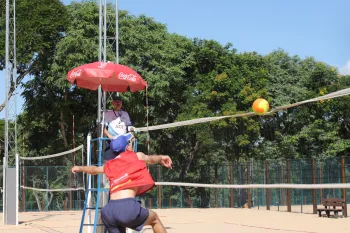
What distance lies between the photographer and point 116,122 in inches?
435

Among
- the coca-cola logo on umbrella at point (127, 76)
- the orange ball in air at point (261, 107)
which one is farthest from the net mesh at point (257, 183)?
the orange ball in air at point (261, 107)

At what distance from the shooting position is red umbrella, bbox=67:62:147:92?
11.4 meters

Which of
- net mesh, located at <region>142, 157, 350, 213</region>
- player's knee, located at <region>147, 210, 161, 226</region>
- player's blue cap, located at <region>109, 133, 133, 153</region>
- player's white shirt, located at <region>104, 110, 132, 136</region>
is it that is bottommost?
net mesh, located at <region>142, 157, 350, 213</region>

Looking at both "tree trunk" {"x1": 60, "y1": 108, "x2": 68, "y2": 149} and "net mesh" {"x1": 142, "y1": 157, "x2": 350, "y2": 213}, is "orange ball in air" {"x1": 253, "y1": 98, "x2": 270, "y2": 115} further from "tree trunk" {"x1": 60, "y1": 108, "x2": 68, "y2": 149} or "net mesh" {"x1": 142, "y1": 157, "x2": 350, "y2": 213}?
"tree trunk" {"x1": 60, "y1": 108, "x2": 68, "y2": 149}

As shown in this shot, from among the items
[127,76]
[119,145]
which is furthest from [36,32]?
[119,145]

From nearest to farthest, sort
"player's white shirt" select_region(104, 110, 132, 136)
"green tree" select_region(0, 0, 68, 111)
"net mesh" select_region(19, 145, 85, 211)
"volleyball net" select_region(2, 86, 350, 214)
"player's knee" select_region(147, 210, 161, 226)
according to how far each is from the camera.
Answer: "player's knee" select_region(147, 210, 161, 226) → "player's white shirt" select_region(104, 110, 132, 136) → "volleyball net" select_region(2, 86, 350, 214) → "net mesh" select_region(19, 145, 85, 211) → "green tree" select_region(0, 0, 68, 111)

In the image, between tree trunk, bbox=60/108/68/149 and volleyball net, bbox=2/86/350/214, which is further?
tree trunk, bbox=60/108/68/149

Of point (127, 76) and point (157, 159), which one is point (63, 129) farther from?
point (157, 159)

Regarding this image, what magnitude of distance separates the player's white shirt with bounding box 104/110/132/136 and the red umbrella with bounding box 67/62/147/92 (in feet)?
2.37

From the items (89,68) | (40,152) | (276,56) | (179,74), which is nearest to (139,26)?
(179,74)

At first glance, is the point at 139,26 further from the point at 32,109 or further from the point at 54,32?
the point at 32,109

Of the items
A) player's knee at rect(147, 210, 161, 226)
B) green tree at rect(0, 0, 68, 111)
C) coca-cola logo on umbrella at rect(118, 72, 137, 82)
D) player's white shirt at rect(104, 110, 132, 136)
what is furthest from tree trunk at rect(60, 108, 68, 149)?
player's knee at rect(147, 210, 161, 226)

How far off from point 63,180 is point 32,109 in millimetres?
6960

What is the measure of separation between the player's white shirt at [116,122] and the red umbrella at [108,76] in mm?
721
